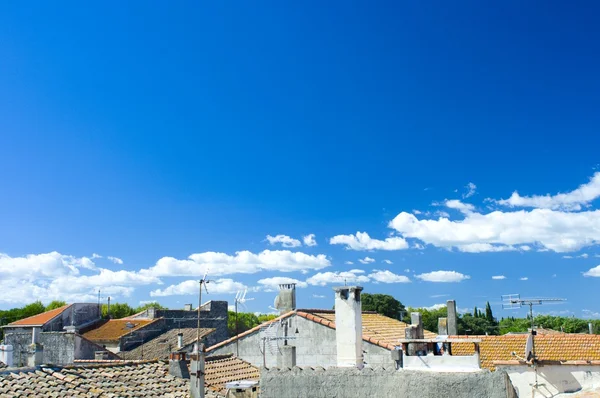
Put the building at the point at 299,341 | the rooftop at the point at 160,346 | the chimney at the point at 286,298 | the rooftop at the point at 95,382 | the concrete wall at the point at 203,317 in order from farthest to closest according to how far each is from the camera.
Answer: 1. the concrete wall at the point at 203,317
2. the rooftop at the point at 160,346
3. the chimney at the point at 286,298
4. the building at the point at 299,341
5. the rooftop at the point at 95,382

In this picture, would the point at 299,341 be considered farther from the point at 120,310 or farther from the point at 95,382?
the point at 120,310

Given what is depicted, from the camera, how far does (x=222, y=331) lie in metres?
46.1

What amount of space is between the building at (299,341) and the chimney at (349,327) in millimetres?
6401

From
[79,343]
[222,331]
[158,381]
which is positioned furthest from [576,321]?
[158,381]

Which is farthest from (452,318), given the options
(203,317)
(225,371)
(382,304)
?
(382,304)

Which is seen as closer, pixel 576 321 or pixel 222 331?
pixel 222 331

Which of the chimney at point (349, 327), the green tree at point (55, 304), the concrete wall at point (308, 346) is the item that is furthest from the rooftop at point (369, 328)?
the green tree at point (55, 304)

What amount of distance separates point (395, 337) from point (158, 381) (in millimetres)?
9591

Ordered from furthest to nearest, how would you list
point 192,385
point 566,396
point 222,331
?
point 222,331 < point 192,385 < point 566,396

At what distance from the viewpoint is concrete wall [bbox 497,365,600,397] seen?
51.2 ft

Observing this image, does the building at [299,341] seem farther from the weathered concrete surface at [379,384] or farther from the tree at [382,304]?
the tree at [382,304]

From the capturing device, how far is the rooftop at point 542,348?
67.3 ft

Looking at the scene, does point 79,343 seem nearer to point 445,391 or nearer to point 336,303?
point 336,303

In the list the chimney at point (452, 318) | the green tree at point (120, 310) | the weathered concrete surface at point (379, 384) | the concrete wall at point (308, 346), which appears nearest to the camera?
the weathered concrete surface at point (379, 384)
